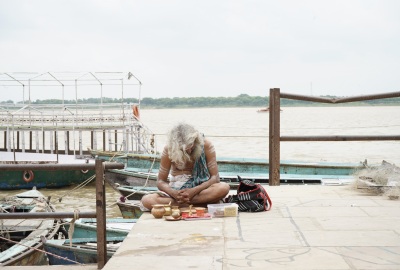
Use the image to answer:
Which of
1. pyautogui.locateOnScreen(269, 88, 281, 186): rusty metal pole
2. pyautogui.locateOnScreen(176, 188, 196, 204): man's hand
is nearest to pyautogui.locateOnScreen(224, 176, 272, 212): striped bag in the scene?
pyautogui.locateOnScreen(176, 188, 196, 204): man's hand

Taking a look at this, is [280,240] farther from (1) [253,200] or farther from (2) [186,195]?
(2) [186,195]

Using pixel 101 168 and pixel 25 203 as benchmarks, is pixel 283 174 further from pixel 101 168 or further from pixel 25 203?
pixel 101 168

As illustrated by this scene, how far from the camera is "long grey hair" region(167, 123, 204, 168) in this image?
16.1ft

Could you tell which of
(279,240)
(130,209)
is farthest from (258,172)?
(279,240)

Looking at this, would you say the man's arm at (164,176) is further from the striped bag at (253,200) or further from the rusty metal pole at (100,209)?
the rusty metal pole at (100,209)

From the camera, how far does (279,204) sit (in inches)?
203

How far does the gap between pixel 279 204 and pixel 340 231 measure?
1149mm

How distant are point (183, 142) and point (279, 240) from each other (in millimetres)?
1474

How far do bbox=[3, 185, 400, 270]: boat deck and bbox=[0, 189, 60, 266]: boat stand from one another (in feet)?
10.9

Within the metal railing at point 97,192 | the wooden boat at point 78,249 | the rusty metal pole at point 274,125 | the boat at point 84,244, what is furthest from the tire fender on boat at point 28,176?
the metal railing at point 97,192

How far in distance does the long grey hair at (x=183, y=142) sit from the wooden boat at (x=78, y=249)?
2.44 m

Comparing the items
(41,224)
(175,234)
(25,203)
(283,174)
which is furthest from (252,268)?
(283,174)

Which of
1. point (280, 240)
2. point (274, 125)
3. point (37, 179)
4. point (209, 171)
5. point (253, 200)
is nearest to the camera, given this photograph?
point (280, 240)

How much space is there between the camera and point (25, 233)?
9727 millimetres
